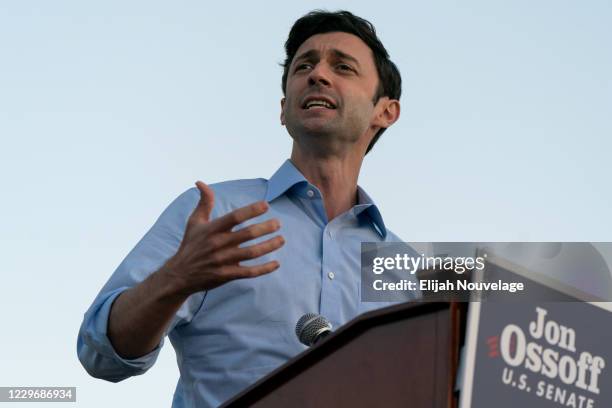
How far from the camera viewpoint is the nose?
4.27 meters

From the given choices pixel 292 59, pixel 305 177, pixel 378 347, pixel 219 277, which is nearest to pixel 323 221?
pixel 305 177

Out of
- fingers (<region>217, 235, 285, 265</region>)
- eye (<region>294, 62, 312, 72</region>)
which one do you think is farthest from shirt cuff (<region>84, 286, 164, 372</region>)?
eye (<region>294, 62, 312, 72</region>)

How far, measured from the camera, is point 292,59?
4.79 meters

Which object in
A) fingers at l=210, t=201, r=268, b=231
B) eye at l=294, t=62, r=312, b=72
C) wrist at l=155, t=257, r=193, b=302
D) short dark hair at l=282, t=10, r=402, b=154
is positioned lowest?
wrist at l=155, t=257, r=193, b=302

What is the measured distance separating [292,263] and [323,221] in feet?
1.31

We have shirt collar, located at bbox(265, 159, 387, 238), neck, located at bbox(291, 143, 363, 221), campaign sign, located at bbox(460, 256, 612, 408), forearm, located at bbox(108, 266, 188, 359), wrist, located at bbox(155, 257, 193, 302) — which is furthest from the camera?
neck, located at bbox(291, 143, 363, 221)

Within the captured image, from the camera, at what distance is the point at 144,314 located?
2.83 m

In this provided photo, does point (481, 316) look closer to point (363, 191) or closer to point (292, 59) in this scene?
point (363, 191)

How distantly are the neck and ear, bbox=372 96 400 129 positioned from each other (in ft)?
1.30

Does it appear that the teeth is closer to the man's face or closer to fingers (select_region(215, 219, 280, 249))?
the man's face

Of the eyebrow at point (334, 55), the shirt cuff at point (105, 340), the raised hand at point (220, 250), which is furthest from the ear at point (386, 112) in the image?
the raised hand at point (220, 250)

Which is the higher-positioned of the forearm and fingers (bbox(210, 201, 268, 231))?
fingers (bbox(210, 201, 268, 231))

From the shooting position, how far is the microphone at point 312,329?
2.63 metres

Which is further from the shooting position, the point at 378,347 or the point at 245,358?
the point at 245,358
